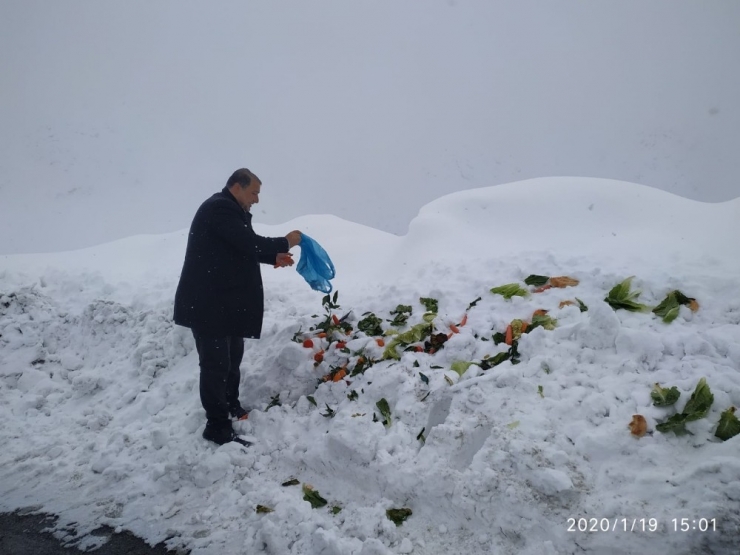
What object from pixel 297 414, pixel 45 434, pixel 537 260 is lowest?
pixel 45 434

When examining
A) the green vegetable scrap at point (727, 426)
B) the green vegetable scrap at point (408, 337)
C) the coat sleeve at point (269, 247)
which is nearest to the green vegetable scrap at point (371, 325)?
the green vegetable scrap at point (408, 337)

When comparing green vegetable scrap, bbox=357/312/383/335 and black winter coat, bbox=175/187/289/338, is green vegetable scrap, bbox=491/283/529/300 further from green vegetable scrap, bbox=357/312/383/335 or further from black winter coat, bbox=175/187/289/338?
black winter coat, bbox=175/187/289/338

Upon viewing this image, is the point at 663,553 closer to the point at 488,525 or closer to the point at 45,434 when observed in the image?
the point at 488,525

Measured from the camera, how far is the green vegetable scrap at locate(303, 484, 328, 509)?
297cm

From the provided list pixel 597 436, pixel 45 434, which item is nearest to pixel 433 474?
pixel 597 436

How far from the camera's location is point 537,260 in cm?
458

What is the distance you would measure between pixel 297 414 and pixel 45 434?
2.20m

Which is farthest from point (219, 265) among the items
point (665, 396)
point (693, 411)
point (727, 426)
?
point (727, 426)

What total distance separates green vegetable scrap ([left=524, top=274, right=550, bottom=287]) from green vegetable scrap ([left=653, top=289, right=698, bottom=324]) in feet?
2.97

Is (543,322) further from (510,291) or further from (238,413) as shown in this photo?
(238,413)

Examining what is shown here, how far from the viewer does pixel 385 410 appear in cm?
339
